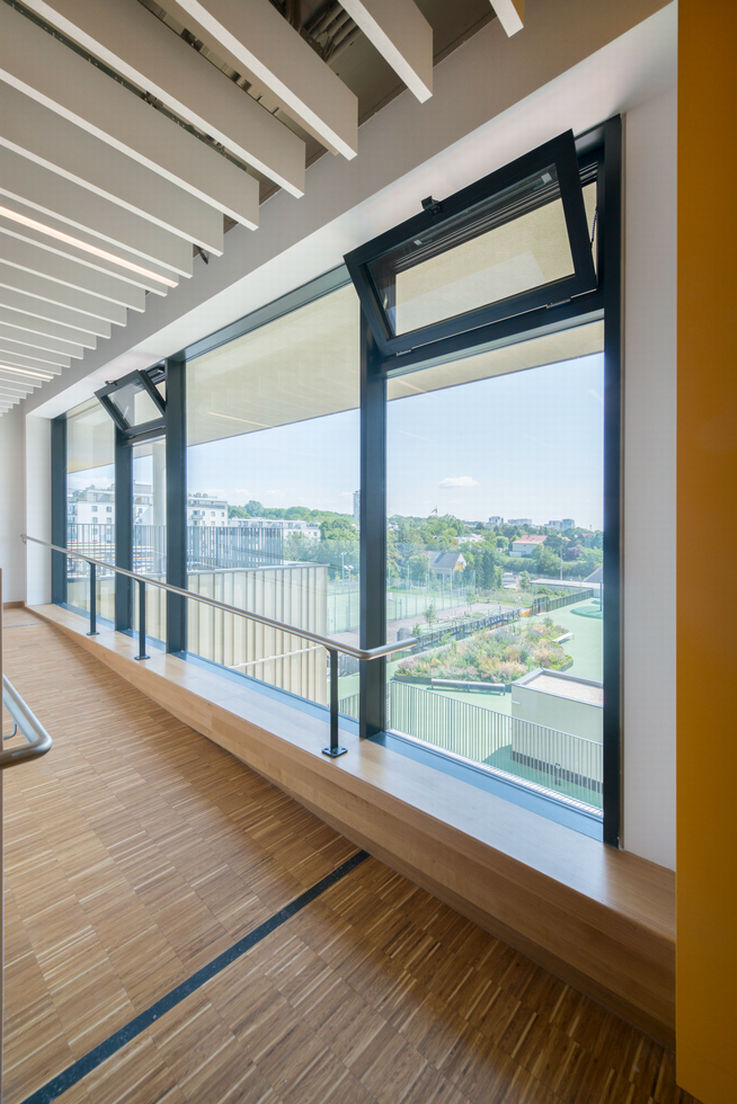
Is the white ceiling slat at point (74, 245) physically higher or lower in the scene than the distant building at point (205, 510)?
higher

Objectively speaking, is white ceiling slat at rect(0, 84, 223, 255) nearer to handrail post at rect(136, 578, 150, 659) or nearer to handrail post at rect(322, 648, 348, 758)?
handrail post at rect(322, 648, 348, 758)

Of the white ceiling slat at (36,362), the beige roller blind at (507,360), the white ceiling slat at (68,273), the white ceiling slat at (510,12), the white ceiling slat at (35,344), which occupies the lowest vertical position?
the beige roller blind at (507,360)

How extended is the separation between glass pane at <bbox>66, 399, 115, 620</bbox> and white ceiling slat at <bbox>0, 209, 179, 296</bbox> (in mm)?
2934

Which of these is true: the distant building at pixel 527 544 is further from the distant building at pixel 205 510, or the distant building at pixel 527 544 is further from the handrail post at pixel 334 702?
the distant building at pixel 205 510

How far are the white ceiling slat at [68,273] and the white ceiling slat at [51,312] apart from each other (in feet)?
1.38

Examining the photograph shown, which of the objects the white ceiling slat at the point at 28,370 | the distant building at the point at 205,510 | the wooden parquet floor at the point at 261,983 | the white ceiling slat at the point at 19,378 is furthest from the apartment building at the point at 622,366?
the white ceiling slat at the point at 19,378

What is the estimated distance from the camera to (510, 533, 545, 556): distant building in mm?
1863

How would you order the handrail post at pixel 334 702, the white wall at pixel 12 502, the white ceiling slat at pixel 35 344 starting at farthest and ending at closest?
the white wall at pixel 12 502
the white ceiling slat at pixel 35 344
the handrail post at pixel 334 702

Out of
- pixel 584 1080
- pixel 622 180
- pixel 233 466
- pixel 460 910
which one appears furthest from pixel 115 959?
pixel 622 180

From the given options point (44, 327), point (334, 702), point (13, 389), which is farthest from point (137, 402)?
point (334, 702)

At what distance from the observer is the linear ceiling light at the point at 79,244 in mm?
2305

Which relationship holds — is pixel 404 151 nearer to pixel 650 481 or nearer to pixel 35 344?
pixel 650 481

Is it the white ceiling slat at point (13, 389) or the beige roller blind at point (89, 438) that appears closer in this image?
the white ceiling slat at point (13, 389)

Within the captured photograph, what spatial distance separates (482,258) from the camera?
1.84 meters
